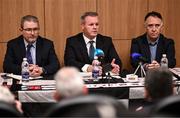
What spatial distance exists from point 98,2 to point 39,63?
1.40m

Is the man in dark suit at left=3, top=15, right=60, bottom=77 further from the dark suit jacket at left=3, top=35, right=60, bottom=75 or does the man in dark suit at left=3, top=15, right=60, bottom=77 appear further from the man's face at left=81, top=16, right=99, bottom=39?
the man's face at left=81, top=16, right=99, bottom=39

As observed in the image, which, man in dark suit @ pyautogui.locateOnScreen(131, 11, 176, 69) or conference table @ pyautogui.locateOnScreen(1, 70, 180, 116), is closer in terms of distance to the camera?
conference table @ pyautogui.locateOnScreen(1, 70, 180, 116)

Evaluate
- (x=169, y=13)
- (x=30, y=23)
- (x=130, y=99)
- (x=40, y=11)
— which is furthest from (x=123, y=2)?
(x=130, y=99)

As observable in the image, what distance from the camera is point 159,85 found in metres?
2.19

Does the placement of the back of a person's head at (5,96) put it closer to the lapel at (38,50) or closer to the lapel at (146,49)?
the lapel at (38,50)

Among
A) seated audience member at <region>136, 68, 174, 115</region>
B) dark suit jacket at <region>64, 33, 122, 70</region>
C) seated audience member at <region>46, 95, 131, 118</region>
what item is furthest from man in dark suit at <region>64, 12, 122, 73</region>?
seated audience member at <region>46, 95, 131, 118</region>

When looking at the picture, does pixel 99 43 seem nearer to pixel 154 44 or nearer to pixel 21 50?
pixel 154 44


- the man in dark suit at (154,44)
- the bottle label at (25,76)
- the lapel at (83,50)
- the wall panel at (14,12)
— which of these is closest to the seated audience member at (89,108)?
the bottle label at (25,76)

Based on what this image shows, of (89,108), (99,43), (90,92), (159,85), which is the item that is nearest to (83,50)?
(99,43)

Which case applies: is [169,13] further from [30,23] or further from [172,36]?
[30,23]

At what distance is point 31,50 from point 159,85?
269 cm

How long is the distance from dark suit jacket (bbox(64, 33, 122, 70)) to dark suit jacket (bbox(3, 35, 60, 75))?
185 millimetres

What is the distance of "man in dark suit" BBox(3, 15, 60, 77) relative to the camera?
4512mm

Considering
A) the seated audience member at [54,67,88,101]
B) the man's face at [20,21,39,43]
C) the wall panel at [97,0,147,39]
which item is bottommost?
the seated audience member at [54,67,88,101]
